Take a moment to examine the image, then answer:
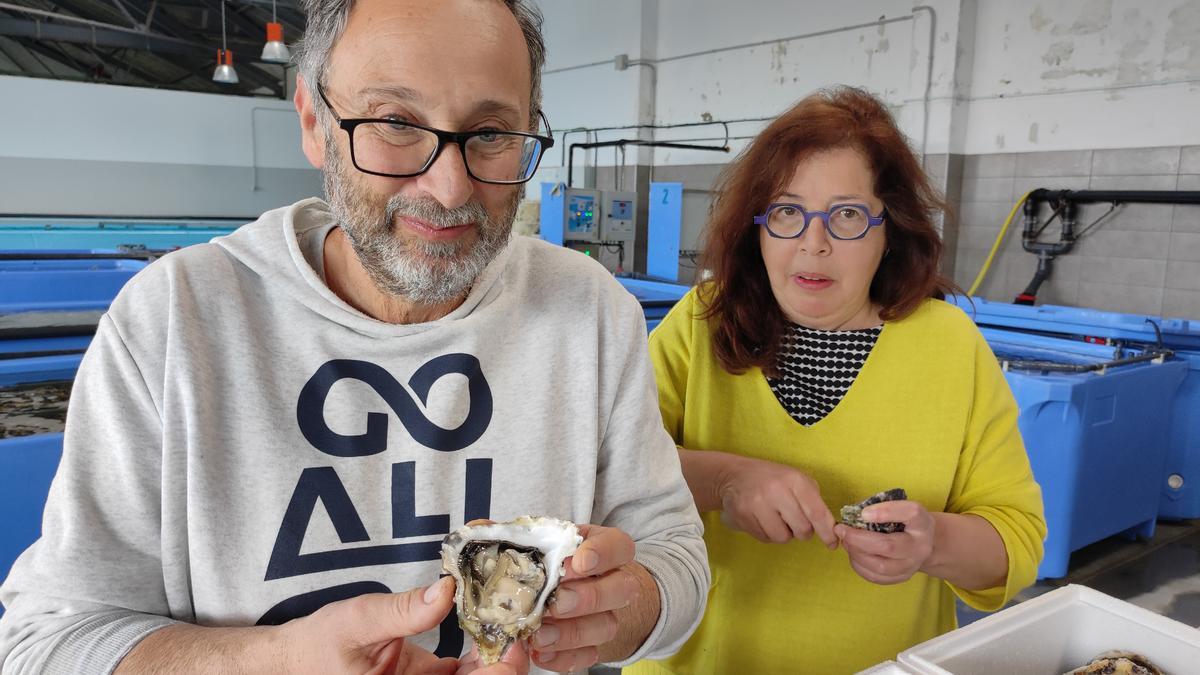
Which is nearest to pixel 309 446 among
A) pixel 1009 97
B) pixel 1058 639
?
pixel 1058 639

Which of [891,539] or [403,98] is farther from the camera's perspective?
[891,539]

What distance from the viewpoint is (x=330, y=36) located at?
2.98 feet

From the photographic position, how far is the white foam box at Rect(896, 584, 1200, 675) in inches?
36.4

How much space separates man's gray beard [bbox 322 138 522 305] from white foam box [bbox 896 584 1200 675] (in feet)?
2.20

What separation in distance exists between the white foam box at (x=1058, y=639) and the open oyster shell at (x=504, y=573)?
1.34 feet

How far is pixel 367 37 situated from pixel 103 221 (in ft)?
31.6

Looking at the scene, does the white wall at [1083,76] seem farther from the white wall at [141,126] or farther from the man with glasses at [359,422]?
the white wall at [141,126]

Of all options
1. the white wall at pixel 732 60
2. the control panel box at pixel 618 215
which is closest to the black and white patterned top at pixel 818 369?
the white wall at pixel 732 60

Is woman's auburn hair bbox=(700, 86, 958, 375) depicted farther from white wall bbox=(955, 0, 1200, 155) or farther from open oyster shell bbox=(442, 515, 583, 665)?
white wall bbox=(955, 0, 1200, 155)

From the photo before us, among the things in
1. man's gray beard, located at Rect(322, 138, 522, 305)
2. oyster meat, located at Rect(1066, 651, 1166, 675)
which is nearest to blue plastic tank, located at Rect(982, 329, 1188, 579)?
oyster meat, located at Rect(1066, 651, 1166, 675)

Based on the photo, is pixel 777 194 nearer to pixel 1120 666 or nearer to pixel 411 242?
pixel 411 242

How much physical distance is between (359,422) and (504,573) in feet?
0.86

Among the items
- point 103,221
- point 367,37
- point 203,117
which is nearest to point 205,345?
point 367,37

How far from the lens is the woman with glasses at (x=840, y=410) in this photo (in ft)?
4.03
